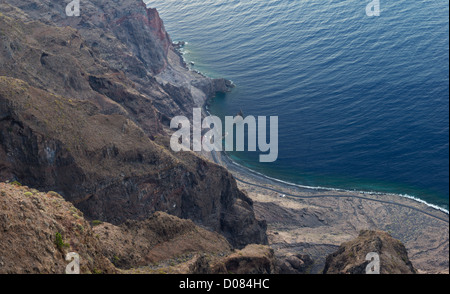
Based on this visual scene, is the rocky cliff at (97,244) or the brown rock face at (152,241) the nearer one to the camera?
the rocky cliff at (97,244)

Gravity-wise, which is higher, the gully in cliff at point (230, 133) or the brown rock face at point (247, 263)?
the gully in cliff at point (230, 133)

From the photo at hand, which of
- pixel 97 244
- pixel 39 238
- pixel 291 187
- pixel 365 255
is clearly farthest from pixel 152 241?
pixel 291 187

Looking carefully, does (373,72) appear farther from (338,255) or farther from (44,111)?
(44,111)

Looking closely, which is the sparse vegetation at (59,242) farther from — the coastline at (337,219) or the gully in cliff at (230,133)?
the gully in cliff at (230,133)

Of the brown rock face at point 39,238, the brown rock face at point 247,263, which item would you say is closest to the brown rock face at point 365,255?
the brown rock face at point 247,263

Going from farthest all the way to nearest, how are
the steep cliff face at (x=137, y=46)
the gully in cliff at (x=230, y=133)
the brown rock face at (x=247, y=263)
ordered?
1. the gully in cliff at (x=230, y=133)
2. the steep cliff face at (x=137, y=46)
3. the brown rock face at (x=247, y=263)

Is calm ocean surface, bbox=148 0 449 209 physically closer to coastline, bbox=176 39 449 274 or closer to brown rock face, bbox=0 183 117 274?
coastline, bbox=176 39 449 274

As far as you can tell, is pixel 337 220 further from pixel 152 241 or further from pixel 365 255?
pixel 152 241
